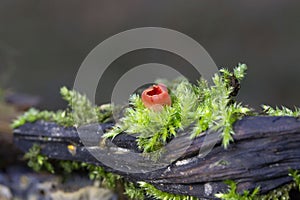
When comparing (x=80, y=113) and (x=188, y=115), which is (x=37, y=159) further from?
(x=188, y=115)

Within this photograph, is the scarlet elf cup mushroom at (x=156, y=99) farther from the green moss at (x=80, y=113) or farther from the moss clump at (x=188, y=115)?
the green moss at (x=80, y=113)

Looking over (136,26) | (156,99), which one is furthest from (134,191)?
(136,26)

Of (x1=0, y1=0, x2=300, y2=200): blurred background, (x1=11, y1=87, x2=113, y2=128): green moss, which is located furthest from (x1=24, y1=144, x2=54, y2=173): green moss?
(x1=0, y1=0, x2=300, y2=200): blurred background

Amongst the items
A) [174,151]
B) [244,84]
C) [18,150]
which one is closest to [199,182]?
[174,151]

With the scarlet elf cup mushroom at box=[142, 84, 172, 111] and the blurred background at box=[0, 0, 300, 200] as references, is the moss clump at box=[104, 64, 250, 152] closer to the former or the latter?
the scarlet elf cup mushroom at box=[142, 84, 172, 111]

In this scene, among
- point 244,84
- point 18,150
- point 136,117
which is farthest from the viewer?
point 244,84

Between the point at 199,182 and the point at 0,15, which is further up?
Result: the point at 0,15

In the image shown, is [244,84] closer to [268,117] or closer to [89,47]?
[89,47]
